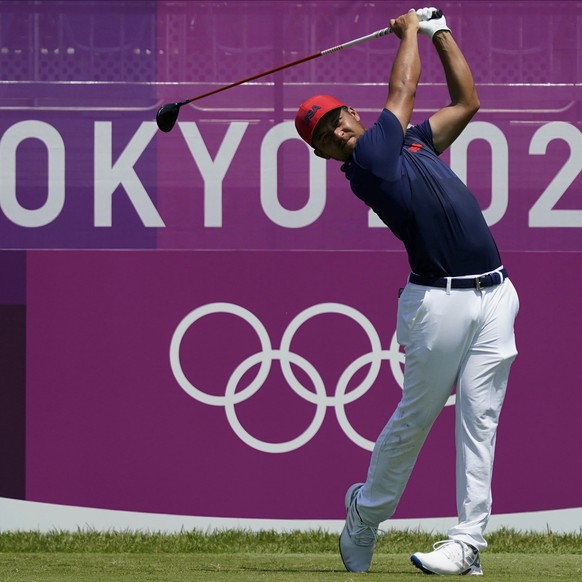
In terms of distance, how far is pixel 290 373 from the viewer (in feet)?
21.9

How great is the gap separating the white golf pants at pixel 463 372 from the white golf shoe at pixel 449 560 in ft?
0.12

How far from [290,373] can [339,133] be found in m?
2.06

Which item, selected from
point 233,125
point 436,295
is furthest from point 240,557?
point 233,125

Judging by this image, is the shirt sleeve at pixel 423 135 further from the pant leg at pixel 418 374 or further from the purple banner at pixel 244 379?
the purple banner at pixel 244 379

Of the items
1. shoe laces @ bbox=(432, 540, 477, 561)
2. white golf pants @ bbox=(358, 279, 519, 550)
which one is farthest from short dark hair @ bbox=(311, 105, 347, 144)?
shoe laces @ bbox=(432, 540, 477, 561)

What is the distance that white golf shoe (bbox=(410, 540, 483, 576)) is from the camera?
184 inches

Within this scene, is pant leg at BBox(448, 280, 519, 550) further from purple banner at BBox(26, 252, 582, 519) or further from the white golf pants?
purple banner at BBox(26, 252, 582, 519)

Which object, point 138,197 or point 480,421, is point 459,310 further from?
point 138,197

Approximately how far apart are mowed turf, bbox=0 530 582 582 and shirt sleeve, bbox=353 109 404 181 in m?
1.31

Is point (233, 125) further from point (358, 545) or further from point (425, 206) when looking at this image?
point (358, 545)

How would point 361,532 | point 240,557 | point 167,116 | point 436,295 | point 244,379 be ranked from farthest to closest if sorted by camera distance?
point 244,379 < point 167,116 < point 240,557 < point 361,532 < point 436,295

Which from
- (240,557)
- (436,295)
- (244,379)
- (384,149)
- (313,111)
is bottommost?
(240,557)

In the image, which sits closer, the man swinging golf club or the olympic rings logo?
the man swinging golf club

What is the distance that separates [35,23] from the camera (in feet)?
22.1
